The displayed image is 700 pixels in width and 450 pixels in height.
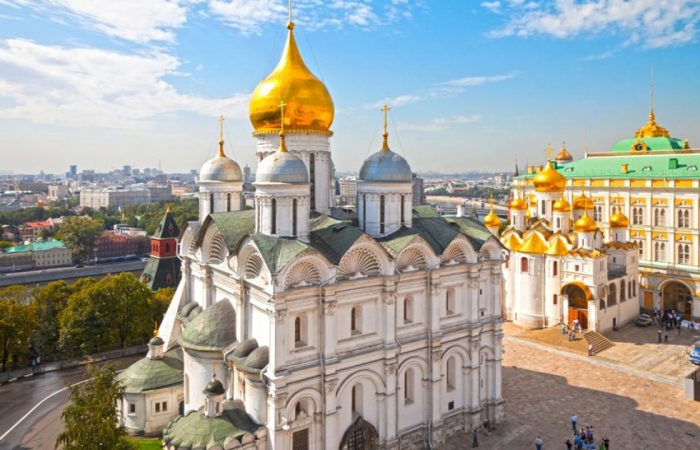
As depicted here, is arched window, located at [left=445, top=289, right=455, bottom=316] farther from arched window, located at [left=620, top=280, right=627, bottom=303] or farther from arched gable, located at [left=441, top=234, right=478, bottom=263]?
arched window, located at [left=620, top=280, right=627, bottom=303]

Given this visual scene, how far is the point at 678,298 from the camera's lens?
3444 cm

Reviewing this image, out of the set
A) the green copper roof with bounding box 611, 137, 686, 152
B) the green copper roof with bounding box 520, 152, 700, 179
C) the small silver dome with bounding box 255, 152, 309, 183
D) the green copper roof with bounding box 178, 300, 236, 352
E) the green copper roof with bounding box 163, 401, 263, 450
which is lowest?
the green copper roof with bounding box 163, 401, 263, 450

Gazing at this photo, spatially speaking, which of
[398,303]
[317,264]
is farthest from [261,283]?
[398,303]

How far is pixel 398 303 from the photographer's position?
58.4ft

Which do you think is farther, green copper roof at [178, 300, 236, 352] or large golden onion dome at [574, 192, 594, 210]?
large golden onion dome at [574, 192, 594, 210]

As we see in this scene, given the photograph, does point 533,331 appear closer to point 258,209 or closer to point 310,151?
point 310,151

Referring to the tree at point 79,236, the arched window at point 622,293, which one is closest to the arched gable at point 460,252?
the arched window at point 622,293

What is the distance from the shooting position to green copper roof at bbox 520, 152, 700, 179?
36.5 metres

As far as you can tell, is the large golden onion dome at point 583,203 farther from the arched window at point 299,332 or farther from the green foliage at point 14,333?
the green foliage at point 14,333

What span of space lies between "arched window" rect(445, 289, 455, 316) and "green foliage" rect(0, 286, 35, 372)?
20922mm

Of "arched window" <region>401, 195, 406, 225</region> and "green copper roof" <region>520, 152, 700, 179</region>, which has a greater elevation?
"green copper roof" <region>520, 152, 700, 179</region>

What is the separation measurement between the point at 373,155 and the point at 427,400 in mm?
9351

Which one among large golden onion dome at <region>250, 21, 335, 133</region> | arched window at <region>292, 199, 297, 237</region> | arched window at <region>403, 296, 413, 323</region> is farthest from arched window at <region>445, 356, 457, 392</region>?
large golden onion dome at <region>250, 21, 335, 133</region>

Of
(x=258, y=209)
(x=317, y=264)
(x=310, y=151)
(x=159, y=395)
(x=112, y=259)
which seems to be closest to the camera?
(x=317, y=264)
